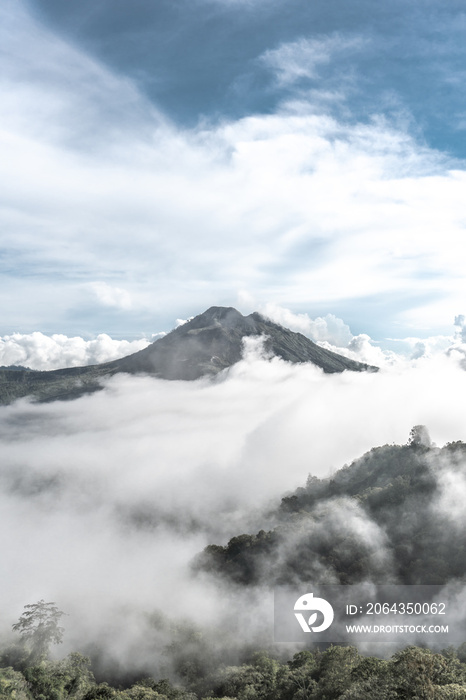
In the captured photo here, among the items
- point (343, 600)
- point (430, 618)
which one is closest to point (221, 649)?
point (343, 600)

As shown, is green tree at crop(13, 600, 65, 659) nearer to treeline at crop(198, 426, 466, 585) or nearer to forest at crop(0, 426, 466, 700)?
forest at crop(0, 426, 466, 700)

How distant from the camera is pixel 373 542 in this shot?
490 ft

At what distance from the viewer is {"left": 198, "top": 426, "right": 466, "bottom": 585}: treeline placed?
13575 cm

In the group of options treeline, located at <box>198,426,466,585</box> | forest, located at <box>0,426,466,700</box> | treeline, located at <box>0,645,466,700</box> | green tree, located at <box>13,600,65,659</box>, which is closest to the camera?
treeline, located at <box>0,645,466,700</box>

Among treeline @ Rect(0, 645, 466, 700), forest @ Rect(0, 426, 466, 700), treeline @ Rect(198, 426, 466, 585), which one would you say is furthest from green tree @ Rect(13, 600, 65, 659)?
treeline @ Rect(198, 426, 466, 585)

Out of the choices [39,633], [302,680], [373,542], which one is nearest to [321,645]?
[302,680]

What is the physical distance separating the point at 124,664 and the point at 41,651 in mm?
28032

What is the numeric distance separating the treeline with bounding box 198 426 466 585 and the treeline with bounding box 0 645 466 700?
40.4m

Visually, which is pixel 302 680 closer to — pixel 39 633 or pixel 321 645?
pixel 321 645

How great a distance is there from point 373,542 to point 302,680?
75.4 meters

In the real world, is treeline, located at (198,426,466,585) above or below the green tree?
above

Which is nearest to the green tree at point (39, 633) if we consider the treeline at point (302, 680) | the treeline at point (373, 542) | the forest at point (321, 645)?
the forest at point (321, 645)

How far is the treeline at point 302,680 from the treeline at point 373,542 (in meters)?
40.4

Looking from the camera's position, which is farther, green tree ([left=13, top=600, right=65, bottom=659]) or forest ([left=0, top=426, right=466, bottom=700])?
green tree ([left=13, top=600, right=65, bottom=659])
